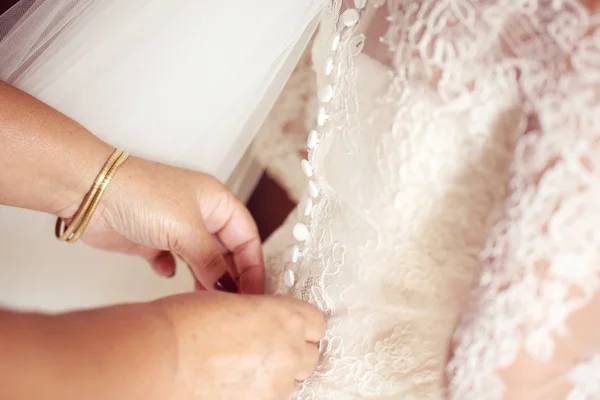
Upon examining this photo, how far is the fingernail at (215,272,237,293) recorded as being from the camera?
28.1 inches

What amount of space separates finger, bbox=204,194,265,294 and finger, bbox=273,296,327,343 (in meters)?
0.16

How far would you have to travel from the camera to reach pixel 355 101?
1.80 feet

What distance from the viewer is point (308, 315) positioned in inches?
21.8

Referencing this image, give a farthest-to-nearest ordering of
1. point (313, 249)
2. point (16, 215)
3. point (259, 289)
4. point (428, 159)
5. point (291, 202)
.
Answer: point (291, 202)
point (16, 215)
point (259, 289)
point (313, 249)
point (428, 159)

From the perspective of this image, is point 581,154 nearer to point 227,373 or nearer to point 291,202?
point 227,373

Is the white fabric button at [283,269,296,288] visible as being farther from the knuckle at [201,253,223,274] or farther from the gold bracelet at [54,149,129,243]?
the gold bracelet at [54,149,129,243]

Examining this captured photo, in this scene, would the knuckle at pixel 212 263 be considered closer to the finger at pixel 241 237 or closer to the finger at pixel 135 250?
the finger at pixel 241 237

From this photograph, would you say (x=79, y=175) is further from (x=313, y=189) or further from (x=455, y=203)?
(x=455, y=203)

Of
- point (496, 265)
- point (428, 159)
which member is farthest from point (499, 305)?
point (428, 159)

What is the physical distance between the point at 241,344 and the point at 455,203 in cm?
25

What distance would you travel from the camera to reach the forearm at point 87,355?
39 cm

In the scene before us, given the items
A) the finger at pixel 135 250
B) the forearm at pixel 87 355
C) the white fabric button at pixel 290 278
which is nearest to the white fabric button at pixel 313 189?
the white fabric button at pixel 290 278

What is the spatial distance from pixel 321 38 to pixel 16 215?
0.54 meters

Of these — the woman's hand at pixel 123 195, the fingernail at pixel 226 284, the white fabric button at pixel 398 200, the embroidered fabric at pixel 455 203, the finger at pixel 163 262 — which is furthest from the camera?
the finger at pixel 163 262
